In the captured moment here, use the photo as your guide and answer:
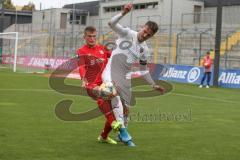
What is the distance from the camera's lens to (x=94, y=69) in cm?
938

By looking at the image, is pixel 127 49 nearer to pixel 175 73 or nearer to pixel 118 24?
pixel 118 24

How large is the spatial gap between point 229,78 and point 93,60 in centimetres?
2138

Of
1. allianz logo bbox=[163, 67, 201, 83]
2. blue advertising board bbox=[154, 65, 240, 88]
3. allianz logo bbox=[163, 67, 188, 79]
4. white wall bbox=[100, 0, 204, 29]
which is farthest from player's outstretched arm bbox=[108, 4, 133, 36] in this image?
white wall bbox=[100, 0, 204, 29]

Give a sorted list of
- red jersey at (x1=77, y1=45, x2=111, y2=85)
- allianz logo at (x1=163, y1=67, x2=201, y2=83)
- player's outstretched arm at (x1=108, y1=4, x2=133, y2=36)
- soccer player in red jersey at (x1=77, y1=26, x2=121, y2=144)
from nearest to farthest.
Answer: player's outstretched arm at (x1=108, y1=4, x2=133, y2=36), soccer player in red jersey at (x1=77, y1=26, x2=121, y2=144), red jersey at (x1=77, y1=45, x2=111, y2=85), allianz logo at (x1=163, y1=67, x2=201, y2=83)

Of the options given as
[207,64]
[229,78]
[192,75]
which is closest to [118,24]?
[207,64]

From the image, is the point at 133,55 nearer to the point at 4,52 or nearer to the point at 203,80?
the point at 203,80

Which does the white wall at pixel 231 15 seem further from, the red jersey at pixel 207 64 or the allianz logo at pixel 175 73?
the red jersey at pixel 207 64

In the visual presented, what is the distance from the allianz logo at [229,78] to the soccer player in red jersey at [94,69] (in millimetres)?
20214

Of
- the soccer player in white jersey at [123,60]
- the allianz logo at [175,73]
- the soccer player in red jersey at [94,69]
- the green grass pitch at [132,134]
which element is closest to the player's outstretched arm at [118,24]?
the soccer player in white jersey at [123,60]

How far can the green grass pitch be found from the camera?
25.9 ft

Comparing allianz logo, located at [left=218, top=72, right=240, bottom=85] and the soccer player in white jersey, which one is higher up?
the soccer player in white jersey

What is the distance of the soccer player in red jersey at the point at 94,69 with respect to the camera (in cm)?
875

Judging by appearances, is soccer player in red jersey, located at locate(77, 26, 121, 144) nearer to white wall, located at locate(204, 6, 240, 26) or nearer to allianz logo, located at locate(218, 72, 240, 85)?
allianz logo, located at locate(218, 72, 240, 85)

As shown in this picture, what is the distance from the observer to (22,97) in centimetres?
1758
